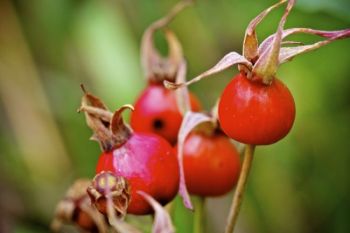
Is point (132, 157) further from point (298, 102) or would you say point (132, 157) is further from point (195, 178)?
point (298, 102)

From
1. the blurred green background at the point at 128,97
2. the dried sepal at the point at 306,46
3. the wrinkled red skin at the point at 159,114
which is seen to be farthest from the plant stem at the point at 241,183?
the blurred green background at the point at 128,97

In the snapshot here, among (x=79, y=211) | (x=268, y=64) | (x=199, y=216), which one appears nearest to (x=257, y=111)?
(x=268, y=64)

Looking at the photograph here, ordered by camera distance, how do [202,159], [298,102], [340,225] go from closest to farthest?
[202,159] < [340,225] < [298,102]

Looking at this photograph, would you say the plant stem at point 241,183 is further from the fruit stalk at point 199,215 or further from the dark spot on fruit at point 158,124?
the dark spot on fruit at point 158,124

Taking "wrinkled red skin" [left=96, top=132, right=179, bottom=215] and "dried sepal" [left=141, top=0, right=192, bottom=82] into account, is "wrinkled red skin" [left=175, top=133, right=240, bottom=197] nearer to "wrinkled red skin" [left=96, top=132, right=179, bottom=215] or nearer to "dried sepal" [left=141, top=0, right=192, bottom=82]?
"wrinkled red skin" [left=96, top=132, right=179, bottom=215]

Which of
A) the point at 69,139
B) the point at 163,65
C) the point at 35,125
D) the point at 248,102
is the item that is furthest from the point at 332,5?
the point at 35,125

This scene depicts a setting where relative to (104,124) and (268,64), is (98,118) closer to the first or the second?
(104,124)

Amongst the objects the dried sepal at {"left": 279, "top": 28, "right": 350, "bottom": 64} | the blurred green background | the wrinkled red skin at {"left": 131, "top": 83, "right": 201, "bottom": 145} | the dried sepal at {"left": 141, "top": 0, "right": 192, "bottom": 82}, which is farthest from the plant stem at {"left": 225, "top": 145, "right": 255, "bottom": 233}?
the blurred green background
